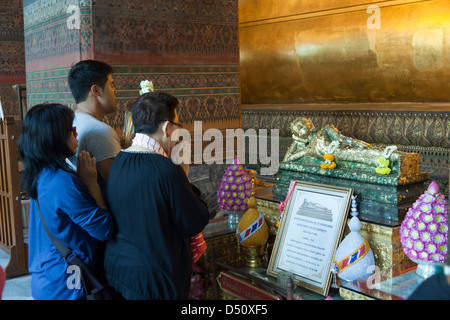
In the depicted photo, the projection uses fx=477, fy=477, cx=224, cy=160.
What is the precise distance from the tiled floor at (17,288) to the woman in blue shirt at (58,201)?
4.06 feet

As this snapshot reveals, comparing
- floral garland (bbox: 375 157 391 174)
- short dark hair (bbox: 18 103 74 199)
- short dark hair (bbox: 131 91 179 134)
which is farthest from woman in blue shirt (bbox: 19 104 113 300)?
floral garland (bbox: 375 157 391 174)

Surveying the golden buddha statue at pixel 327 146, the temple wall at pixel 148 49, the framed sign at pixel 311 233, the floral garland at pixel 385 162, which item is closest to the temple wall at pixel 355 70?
the temple wall at pixel 148 49

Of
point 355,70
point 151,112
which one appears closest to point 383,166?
point 151,112

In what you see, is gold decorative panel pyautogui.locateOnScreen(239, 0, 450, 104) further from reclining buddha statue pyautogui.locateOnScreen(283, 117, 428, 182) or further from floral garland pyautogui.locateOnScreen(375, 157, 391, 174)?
floral garland pyautogui.locateOnScreen(375, 157, 391, 174)

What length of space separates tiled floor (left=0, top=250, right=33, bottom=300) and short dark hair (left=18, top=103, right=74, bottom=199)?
1445 mm

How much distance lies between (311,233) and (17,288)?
217cm

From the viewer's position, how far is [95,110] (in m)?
2.46

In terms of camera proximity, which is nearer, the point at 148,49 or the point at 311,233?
the point at 311,233

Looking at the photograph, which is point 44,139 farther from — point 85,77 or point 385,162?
point 385,162

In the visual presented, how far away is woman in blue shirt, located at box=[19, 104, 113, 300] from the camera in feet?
6.04

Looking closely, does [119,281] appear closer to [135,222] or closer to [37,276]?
[135,222]

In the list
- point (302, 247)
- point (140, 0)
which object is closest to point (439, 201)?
point (302, 247)

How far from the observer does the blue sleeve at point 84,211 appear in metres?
1.83

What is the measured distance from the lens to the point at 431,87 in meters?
5.18
